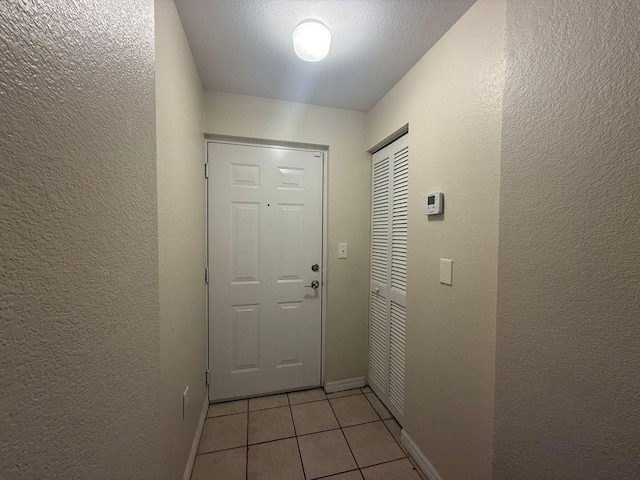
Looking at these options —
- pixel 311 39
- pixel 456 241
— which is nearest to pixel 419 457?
pixel 456 241

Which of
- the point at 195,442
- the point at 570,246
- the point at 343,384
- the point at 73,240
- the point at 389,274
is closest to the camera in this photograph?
the point at 73,240

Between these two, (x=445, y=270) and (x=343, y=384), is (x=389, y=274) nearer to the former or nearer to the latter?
(x=445, y=270)

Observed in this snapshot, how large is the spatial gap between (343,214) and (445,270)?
94 centimetres

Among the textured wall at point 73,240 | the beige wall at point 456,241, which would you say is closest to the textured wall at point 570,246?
the beige wall at point 456,241

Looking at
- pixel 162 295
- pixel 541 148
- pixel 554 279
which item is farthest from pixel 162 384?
pixel 541 148

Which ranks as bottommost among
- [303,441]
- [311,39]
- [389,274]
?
[303,441]

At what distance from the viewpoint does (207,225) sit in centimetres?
176

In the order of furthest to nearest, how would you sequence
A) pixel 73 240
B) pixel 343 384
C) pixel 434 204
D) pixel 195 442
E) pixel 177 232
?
pixel 343 384 → pixel 195 442 → pixel 434 204 → pixel 177 232 → pixel 73 240

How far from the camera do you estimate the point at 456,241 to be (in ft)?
3.70

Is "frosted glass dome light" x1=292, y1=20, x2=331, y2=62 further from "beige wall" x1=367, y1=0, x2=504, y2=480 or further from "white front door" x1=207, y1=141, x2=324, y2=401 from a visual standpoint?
"white front door" x1=207, y1=141, x2=324, y2=401

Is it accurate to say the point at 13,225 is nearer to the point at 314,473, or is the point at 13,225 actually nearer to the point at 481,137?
the point at 481,137

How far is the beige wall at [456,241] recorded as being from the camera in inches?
37.9

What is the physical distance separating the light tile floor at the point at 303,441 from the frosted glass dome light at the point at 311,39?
216 centimetres

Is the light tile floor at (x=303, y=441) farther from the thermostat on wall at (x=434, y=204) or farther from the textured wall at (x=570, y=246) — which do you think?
the thermostat on wall at (x=434, y=204)
